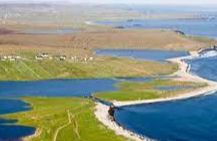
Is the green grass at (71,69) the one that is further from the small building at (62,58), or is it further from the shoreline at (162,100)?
the small building at (62,58)

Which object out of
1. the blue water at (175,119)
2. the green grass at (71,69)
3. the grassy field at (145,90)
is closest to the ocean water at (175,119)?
the blue water at (175,119)

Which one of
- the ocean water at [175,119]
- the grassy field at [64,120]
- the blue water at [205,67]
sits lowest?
the blue water at [205,67]

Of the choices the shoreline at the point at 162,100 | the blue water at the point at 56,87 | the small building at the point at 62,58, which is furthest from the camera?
the small building at the point at 62,58

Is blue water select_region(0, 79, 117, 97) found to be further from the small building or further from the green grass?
the small building

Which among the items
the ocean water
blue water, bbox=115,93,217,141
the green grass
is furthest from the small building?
blue water, bbox=115,93,217,141

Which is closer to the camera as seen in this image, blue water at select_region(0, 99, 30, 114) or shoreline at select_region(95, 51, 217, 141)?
shoreline at select_region(95, 51, 217, 141)

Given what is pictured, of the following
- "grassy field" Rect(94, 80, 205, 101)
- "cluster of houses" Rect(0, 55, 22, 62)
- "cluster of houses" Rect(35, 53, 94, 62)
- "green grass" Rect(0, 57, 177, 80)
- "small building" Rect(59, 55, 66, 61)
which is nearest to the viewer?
"grassy field" Rect(94, 80, 205, 101)

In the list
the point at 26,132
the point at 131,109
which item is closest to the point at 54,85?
the point at 131,109
